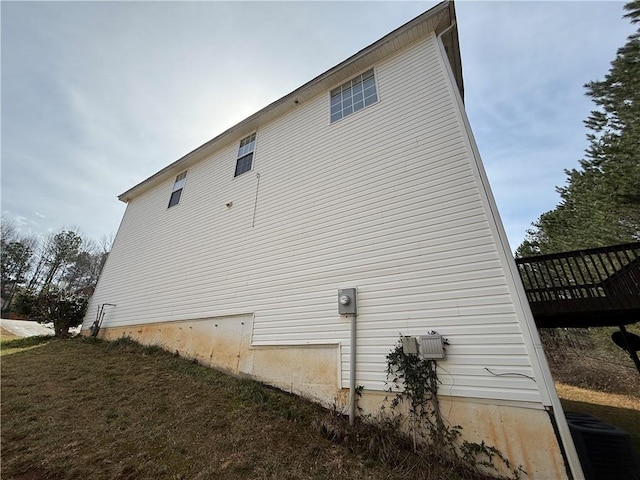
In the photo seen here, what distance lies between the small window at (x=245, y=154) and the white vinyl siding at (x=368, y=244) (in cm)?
48

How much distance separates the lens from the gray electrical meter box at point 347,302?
4426 mm

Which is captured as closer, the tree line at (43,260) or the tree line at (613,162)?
the tree line at (613,162)

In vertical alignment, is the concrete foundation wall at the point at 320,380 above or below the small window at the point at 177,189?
below

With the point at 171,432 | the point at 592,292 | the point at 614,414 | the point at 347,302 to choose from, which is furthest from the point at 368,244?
the point at 614,414

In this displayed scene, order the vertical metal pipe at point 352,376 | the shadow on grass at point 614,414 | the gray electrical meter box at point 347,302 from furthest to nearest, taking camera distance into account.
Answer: the shadow on grass at point 614,414, the gray electrical meter box at point 347,302, the vertical metal pipe at point 352,376

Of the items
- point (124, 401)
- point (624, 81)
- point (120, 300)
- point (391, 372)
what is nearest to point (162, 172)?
point (120, 300)

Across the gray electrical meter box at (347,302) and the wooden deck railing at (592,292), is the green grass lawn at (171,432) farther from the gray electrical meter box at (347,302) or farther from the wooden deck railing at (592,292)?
the wooden deck railing at (592,292)

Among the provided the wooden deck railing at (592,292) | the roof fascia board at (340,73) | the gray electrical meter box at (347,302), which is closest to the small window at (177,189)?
the roof fascia board at (340,73)

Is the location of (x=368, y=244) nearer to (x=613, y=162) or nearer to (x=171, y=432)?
(x=171, y=432)

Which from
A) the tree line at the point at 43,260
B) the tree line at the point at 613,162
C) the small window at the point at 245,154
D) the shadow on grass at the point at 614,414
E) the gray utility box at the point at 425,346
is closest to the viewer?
the gray utility box at the point at 425,346

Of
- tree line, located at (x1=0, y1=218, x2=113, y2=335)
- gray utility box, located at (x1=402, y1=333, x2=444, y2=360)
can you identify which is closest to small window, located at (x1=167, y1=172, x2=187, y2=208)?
gray utility box, located at (x1=402, y1=333, x2=444, y2=360)

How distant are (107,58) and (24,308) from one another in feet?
34.7

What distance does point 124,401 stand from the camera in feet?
14.6

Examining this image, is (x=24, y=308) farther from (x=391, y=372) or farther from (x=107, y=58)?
(x=391, y=372)
